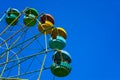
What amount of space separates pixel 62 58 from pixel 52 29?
6.97 feet

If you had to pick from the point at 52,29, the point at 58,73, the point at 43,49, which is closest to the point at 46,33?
the point at 52,29

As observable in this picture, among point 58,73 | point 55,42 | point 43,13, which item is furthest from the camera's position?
point 43,13

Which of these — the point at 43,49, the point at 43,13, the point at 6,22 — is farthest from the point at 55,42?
the point at 6,22

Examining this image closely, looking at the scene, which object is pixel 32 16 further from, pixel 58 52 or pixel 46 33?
pixel 58 52

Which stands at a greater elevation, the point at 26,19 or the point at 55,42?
the point at 26,19

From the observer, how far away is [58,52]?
16422 mm

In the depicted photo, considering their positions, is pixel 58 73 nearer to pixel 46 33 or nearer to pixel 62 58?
pixel 62 58

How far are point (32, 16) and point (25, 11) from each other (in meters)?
0.43

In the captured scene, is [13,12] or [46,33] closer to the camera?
Result: [46,33]

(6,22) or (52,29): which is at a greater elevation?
(6,22)

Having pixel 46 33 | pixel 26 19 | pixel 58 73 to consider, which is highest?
pixel 26 19

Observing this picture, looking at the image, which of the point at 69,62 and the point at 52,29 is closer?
the point at 69,62

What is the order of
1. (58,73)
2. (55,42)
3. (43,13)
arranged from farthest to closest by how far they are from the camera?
(43,13)
(55,42)
(58,73)

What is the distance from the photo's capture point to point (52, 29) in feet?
59.8
